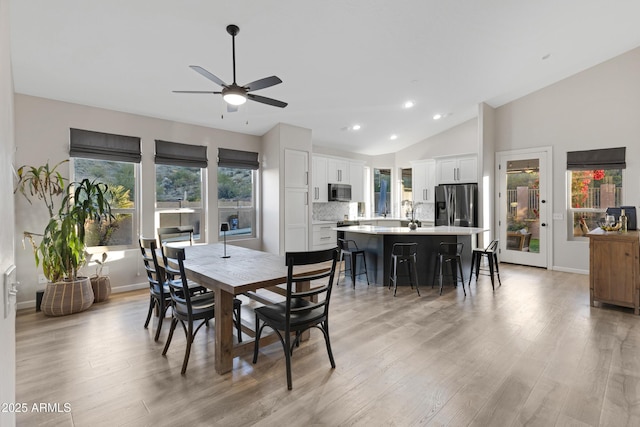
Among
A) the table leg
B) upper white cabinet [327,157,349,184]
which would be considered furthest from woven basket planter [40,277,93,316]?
upper white cabinet [327,157,349,184]

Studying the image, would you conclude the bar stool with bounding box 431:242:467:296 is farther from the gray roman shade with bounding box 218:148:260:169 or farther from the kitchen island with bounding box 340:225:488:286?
the gray roman shade with bounding box 218:148:260:169

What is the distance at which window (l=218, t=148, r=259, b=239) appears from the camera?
19.2ft

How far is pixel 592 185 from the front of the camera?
573 cm

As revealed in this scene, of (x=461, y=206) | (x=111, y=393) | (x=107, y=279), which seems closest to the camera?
(x=111, y=393)

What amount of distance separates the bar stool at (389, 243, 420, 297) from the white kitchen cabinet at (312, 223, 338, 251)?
7.51ft

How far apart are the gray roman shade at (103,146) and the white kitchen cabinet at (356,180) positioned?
4721mm

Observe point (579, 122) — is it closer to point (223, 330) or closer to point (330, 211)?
point (330, 211)

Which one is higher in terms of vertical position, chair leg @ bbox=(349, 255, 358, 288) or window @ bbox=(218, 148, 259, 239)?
window @ bbox=(218, 148, 259, 239)

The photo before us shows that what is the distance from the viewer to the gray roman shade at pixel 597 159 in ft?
17.7

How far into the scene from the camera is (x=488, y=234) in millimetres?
6840

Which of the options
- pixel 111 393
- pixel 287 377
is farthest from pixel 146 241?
pixel 287 377

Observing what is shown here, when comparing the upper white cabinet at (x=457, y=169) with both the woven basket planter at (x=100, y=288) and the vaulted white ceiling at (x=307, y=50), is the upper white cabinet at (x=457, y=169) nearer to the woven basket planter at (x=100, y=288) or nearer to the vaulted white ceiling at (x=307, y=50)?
the vaulted white ceiling at (x=307, y=50)

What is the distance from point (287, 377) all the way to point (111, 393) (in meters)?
1.23

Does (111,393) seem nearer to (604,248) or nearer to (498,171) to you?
(604,248)
